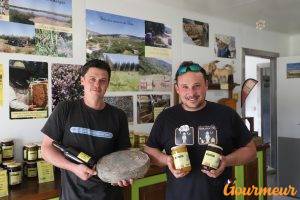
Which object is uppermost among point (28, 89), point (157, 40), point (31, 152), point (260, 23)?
point (260, 23)

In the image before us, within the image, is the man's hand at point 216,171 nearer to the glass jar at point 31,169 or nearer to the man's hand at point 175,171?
the man's hand at point 175,171

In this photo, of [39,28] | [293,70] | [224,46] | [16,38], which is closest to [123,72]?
[39,28]

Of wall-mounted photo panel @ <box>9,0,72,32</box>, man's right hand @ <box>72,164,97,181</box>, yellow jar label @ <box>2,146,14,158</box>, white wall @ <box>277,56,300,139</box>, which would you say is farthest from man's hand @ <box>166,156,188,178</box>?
white wall @ <box>277,56,300,139</box>

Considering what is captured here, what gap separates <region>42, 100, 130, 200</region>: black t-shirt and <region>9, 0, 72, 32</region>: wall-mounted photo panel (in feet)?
2.49

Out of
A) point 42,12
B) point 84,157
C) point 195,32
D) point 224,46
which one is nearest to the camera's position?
point 84,157

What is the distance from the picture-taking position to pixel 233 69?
3176 millimetres

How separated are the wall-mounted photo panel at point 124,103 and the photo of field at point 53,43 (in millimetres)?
432

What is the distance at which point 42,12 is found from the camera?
6.22 ft

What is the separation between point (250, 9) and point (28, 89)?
1.94 m

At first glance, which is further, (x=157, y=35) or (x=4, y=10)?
(x=157, y=35)

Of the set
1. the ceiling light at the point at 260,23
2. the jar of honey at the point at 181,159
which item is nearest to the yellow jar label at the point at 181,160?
the jar of honey at the point at 181,159

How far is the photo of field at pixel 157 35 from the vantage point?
8.05ft

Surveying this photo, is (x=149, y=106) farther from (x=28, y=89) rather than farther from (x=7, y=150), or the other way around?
(x=7, y=150)

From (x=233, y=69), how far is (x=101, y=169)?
229 centimetres
